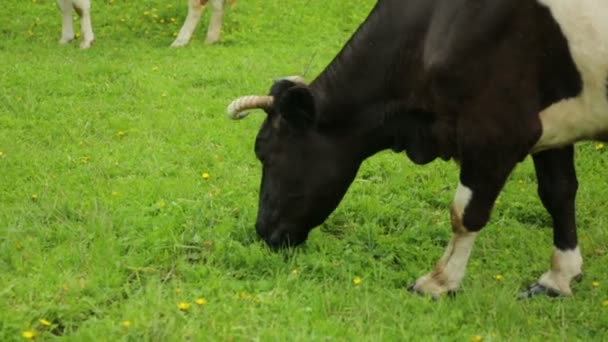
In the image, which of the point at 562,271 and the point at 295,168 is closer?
the point at 562,271

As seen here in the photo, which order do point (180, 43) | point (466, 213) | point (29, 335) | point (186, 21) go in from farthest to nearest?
point (186, 21)
point (180, 43)
point (466, 213)
point (29, 335)

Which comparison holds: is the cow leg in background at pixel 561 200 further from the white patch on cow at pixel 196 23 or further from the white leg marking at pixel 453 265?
the white patch on cow at pixel 196 23

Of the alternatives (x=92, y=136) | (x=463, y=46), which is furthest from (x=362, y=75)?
(x=92, y=136)

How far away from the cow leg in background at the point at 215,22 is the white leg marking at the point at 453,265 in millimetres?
7882

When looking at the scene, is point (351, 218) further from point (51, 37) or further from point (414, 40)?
point (51, 37)

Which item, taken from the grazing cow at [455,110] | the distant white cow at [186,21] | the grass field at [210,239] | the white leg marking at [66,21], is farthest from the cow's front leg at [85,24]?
the grazing cow at [455,110]

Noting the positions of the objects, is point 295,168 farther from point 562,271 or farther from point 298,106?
point 562,271

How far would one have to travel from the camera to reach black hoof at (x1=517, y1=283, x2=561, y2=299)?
5.37m

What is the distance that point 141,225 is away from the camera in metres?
5.91

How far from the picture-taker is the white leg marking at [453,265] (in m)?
5.22

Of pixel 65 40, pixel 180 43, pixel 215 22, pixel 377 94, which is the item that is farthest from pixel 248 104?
pixel 65 40

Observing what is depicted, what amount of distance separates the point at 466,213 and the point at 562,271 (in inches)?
31.1

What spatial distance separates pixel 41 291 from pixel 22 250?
786 millimetres

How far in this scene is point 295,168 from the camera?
5625 millimetres
